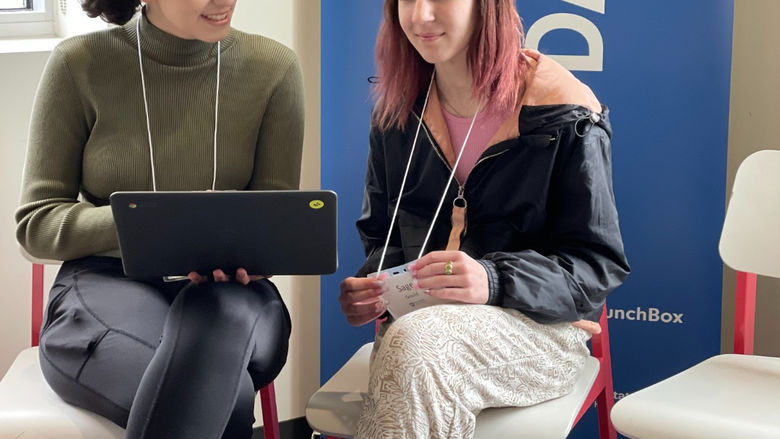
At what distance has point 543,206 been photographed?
4.77 ft

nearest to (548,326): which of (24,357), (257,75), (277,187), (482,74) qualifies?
(482,74)

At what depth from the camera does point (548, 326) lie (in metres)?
1.38

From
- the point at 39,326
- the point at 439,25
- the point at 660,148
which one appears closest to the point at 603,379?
the point at 660,148

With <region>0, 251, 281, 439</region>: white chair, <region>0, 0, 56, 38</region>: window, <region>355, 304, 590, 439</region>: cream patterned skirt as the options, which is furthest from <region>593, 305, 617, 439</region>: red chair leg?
<region>0, 0, 56, 38</region>: window

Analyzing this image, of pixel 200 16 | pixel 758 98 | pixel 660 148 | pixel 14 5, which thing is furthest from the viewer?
pixel 14 5

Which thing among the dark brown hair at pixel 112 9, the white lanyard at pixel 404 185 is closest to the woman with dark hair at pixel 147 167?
the dark brown hair at pixel 112 9

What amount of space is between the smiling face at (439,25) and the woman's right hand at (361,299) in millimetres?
402

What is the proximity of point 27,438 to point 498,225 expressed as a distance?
809 millimetres

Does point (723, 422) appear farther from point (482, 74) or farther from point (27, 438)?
point (27, 438)

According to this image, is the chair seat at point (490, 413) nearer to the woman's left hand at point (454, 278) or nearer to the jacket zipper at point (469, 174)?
the woman's left hand at point (454, 278)

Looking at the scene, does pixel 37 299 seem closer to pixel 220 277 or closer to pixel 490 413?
pixel 220 277

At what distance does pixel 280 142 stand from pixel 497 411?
0.66 metres

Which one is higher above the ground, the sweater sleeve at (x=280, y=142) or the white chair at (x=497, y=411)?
the sweater sleeve at (x=280, y=142)

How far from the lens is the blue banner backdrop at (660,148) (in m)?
1.91
